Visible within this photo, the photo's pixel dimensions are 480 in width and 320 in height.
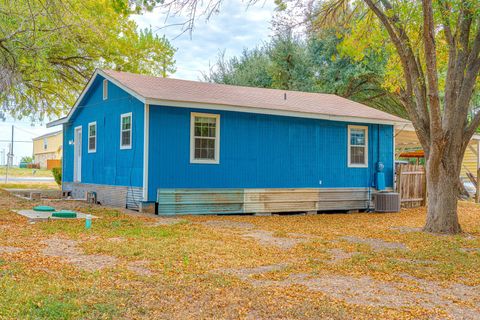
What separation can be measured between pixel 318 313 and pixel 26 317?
7.83 feet

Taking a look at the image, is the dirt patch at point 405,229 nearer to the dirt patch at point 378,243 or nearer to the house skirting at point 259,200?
the dirt patch at point 378,243

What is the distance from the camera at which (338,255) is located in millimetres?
7125

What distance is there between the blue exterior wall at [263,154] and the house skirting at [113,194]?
0.72 meters

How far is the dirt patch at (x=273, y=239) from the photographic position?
799cm

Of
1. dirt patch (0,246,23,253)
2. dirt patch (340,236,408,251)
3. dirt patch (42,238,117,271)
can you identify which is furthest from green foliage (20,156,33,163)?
dirt patch (340,236,408,251)

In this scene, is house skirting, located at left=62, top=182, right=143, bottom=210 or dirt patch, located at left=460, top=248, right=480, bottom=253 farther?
house skirting, located at left=62, top=182, right=143, bottom=210

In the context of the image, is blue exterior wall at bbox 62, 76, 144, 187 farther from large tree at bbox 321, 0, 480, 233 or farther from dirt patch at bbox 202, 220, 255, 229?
large tree at bbox 321, 0, 480, 233

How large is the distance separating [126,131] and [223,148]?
107 inches

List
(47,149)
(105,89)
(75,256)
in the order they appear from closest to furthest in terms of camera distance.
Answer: (75,256) < (105,89) < (47,149)

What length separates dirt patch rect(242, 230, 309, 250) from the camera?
799cm

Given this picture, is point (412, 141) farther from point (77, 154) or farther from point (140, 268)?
point (140, 268)

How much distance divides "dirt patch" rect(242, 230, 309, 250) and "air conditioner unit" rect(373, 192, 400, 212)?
6469 mm

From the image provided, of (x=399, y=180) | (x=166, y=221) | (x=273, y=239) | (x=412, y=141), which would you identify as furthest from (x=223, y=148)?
(x=412, y=141)

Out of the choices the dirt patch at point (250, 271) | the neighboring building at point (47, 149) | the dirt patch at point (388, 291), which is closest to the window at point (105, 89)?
the dirt patch at point (250, 271)
